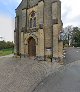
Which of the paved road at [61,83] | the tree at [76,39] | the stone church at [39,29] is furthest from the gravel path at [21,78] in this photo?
the tree at [76,39]

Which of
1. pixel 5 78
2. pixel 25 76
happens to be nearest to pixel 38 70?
pixel 25 76

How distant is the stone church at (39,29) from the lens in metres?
24.6

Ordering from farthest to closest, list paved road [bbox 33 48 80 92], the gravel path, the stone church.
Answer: the stone church < the gravel path < paved road [bbox 33 48 80 92]

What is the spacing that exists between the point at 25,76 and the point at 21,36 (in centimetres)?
1204

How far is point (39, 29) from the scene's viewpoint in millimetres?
25703

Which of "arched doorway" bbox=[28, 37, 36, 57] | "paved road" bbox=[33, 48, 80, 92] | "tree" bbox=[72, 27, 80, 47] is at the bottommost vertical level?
"paved road" bbox=[33, 48, 80, 92]

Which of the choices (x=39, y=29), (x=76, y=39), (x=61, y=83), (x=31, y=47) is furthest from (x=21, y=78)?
(x=76, y=39)

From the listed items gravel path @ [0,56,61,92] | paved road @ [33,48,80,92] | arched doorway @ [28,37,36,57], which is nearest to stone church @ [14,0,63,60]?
arched doorway @ [28,37,36,57]

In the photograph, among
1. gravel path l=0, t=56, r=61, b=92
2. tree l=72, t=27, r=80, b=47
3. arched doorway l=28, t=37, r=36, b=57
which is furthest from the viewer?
tree l=72, t=27, r=80, b=47

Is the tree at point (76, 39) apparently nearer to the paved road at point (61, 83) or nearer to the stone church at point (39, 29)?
the stone church at point (39, 29)

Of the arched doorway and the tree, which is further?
the tree

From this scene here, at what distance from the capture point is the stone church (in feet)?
80.6

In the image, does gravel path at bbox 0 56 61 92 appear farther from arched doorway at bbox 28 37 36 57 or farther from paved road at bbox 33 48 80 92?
arched doorway at bbox 28 37 36 57

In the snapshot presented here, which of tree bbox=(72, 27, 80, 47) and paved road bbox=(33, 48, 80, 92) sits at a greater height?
tree bbox=(72, 27, 80, 47)
